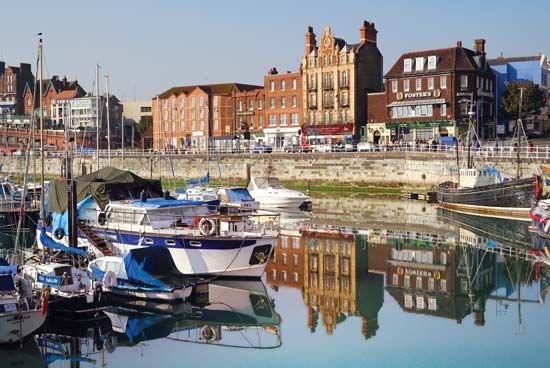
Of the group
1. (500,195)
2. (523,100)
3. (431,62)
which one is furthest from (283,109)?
(500,195)

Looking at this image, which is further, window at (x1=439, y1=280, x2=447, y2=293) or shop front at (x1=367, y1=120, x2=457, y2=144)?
shop front at (x1=367, y1=120, x2=457, y2=144)

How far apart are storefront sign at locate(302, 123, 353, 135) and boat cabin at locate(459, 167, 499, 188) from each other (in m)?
32.9

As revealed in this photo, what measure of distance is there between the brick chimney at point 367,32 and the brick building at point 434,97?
6966mm

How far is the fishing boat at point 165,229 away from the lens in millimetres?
31672

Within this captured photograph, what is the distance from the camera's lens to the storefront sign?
92.7 metres

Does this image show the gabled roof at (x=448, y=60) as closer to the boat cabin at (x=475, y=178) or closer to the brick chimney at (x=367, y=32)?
the brick chimney at (x=367, y=32)

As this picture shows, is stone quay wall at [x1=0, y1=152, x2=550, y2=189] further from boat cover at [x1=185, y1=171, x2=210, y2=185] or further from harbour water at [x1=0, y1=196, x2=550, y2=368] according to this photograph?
harbour water at [x1=0, y1=196, x2=550, y2=368]

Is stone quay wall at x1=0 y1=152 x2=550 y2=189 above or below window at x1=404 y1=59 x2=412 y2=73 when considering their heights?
A: below

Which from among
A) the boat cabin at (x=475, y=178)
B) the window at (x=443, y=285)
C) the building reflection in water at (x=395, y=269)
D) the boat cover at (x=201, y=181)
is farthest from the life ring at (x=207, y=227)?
the boat cover at (x=201, y=181)

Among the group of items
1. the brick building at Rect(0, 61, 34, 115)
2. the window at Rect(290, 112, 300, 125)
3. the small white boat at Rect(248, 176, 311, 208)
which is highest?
the brick building at Rect(0, 61, 34, 115)

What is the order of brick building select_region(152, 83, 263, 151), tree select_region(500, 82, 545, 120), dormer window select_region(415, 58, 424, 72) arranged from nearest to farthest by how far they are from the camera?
1. tree select_region(500, 82, 545, 120)
2. dormer window select_region(415, 58, 424, 72)
3. brick building select_region(152, 83, 263, 151)

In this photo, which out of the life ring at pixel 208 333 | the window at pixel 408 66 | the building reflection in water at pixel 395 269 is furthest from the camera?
the window at pixel 408 66

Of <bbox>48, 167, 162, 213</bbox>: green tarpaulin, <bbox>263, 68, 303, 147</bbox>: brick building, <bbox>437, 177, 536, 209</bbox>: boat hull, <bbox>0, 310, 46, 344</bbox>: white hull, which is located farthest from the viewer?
<bbox>263, 68, 303, 147</bbox>: brick building

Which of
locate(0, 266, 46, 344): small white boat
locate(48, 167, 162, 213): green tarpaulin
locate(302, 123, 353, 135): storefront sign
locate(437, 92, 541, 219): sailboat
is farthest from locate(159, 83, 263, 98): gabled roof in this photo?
locate(0, 266, 46, 344): small white boat
